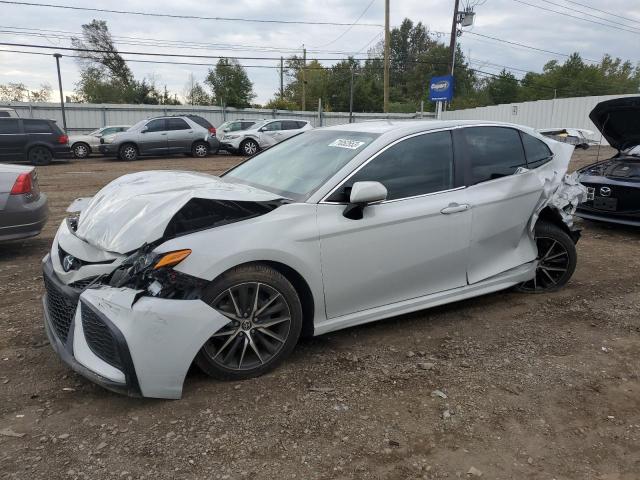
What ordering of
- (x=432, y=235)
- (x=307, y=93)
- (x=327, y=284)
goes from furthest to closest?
(x=307, y=93) → (x=432, y=235) → (x=327, y=284)

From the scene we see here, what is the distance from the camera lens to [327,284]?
330cm

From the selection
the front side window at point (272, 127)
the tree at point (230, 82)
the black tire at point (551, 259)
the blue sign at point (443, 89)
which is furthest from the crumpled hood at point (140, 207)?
the tree at point (230, 82)

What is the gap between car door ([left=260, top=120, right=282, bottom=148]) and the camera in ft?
68.9

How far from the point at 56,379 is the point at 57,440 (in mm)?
665

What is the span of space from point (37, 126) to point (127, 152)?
10.1 ft

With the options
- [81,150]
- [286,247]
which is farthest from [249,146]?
[286,247]

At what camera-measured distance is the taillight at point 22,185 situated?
5578 millimetres


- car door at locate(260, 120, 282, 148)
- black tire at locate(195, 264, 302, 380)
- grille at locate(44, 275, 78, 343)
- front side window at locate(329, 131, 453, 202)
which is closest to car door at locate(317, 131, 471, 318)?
front side window at locate(329, 131, 453, 202)

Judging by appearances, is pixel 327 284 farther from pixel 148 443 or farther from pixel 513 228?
pixel 513 228

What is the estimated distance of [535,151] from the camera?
460 centimetres

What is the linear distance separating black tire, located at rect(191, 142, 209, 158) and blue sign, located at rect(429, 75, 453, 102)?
9.67 meters

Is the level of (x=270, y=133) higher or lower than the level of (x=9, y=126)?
lower

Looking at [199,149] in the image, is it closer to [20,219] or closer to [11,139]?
[11,139]

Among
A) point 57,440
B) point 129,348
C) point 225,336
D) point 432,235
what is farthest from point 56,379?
point 432,235
